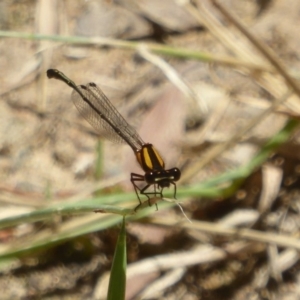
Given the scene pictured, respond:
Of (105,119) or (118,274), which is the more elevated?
(105,119)

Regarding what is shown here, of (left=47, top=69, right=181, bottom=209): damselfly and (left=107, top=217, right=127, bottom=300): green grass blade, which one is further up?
(left=47, top=69, right=181, bottom=209): damselfly

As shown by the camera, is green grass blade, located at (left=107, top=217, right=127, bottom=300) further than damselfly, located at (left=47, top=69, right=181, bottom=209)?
No

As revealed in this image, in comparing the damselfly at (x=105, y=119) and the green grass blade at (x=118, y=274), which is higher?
the damselfly at (x=105, y=119)

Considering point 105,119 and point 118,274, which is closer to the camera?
→ point 118,274

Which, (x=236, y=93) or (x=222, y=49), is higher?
(x=222, y=49)

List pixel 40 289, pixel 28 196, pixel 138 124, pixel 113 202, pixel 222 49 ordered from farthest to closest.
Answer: pixel 222 49 < pixel 138 124 < pixel 28 196 < pixel 40 289 < pixel 113 202

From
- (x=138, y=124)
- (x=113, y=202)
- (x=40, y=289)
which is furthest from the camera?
(x=138, y=124)

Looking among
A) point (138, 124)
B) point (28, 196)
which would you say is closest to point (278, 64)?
point (138, 124)

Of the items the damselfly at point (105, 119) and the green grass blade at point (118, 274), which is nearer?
the green grass blade at point (118, 274)

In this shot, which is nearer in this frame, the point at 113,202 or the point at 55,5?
the point at 113,202

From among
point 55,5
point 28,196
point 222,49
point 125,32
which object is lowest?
point 28,196

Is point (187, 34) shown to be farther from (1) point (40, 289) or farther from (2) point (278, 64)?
(1) point (40, 289)
